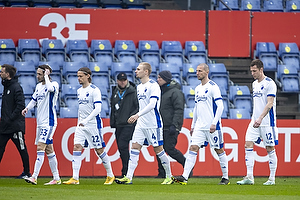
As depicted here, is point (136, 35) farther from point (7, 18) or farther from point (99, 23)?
point (7, 18)

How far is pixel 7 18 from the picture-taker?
17391 millimetres

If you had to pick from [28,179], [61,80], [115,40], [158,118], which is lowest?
[28,179]

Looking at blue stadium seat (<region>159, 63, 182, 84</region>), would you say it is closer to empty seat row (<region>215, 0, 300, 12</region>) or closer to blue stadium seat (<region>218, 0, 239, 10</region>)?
blue stadium seat (<region>218, 0, 239, 10</region>)

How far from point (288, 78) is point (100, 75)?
5662 mm

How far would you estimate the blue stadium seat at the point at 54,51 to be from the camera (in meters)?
16.6

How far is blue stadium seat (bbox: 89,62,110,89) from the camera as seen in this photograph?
15659mm

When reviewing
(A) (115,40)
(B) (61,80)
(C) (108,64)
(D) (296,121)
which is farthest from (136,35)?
(D) (296,121)

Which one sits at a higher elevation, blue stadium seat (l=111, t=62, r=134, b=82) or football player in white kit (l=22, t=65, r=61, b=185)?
blue stadium seat (l=111, t=62, r=134, b=82)

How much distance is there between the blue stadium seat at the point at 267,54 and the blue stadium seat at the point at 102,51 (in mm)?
4600

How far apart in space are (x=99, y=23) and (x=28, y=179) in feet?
28.9

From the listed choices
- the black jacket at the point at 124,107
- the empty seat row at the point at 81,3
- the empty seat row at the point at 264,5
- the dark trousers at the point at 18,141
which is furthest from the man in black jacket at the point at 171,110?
the empty seat row at the point at 264,5

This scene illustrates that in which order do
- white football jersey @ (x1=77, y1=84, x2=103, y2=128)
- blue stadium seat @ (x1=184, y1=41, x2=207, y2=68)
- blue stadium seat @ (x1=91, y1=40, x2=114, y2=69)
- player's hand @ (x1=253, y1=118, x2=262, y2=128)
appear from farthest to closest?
blue stadium seat @ (x1=184, y1=41, x2=207, y2=68) < blue stadium seat @ (x1=91, y1=40, x2=114, y2=69) < white football jersey @ (x1=77, y1=84, x2=103, y2=128) < player's hand @ (x1=253, y1=118, x2=262, y2=128)

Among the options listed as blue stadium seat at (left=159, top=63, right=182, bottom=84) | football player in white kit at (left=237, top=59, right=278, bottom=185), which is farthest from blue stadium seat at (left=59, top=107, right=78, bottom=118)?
football player in white kit at (left=237, top=59, right=278, bottom=185)

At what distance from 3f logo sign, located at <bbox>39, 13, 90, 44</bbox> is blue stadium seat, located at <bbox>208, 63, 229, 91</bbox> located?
4140mm
